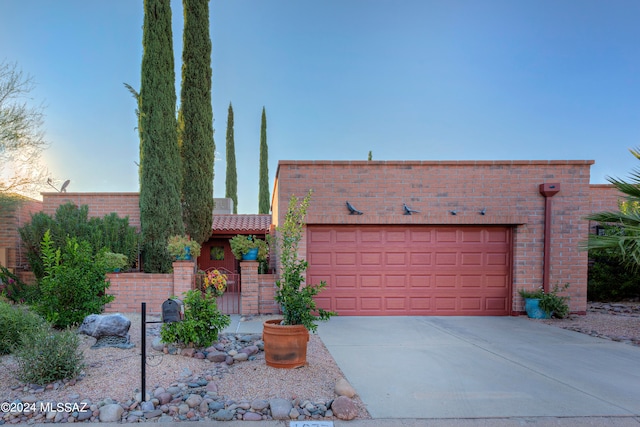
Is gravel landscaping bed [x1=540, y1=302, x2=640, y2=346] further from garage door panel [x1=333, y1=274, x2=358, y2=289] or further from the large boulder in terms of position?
the large boulder

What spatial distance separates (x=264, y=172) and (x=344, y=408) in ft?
71.4

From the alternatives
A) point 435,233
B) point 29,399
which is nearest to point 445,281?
point 435,233

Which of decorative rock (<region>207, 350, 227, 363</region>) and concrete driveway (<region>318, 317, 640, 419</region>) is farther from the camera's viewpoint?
decorative rock (<region>207, 350, 227, 363</region>)

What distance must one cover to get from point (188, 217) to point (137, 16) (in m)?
6.42

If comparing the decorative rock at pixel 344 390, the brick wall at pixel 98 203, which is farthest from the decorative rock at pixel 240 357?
the brick wall at pixel 98 203

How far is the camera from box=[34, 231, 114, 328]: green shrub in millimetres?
5195

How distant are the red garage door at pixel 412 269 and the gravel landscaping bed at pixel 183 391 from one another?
140 inches

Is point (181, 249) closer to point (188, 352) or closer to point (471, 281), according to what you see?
point (188, 352)

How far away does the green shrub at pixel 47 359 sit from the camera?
12.0 ft

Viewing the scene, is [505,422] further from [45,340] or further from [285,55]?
[285,55]

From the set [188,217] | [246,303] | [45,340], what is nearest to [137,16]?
[188,217]

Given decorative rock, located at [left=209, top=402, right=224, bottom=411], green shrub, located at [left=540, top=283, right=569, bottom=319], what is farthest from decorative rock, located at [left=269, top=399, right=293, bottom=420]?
green shrub, located at [left=540, top=283, right=569, bottom=319]

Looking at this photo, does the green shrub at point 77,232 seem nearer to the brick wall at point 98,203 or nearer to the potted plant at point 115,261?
the brick wall at point 98,203

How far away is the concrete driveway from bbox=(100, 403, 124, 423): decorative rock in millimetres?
2492
